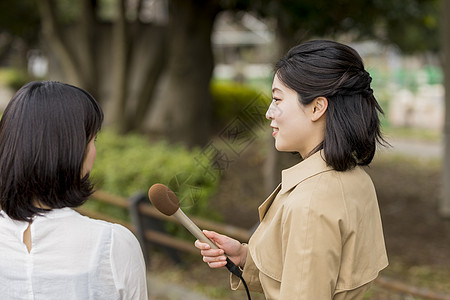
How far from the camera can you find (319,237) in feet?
4.72

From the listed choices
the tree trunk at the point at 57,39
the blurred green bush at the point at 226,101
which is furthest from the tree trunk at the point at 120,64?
the blurred green bush at the point at 226,101

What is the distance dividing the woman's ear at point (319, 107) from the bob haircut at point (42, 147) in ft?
1.94

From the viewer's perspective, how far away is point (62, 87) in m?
1.48

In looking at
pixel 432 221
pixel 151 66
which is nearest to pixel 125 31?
pixel 151 66

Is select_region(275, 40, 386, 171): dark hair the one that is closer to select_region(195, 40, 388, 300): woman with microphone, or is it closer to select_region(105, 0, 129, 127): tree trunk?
select_region(195, 40, 388, 300): woman with microphone

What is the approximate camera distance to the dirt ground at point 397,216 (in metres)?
4.97

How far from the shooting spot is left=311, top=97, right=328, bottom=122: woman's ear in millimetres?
1562

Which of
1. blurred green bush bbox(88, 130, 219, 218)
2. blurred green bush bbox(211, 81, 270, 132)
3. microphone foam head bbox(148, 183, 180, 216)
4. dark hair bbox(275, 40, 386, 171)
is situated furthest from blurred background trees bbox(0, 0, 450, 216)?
microphone foam head bbox(148, 183, 180, 216)

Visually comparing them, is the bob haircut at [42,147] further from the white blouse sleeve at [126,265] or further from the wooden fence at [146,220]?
the wooden fence at [146,220]

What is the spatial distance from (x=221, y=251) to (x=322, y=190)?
1.17 feet

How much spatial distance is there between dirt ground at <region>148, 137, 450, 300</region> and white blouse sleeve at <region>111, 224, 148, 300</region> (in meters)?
2.95

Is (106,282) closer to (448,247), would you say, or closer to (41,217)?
(41,217)

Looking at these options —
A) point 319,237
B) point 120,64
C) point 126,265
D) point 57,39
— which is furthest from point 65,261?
point 57,39

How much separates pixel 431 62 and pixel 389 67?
12719 mm
